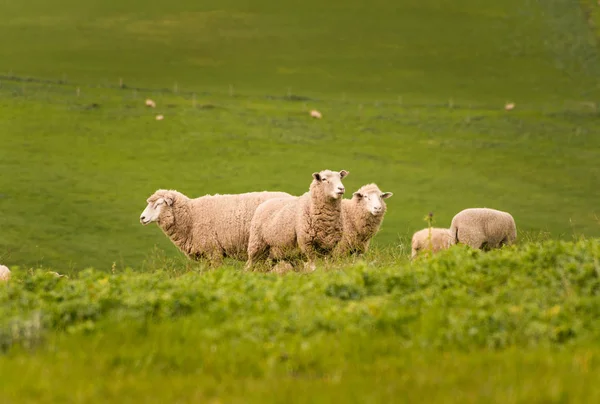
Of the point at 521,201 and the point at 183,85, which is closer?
the point at 521,201

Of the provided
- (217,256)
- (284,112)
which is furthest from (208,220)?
(284,112)

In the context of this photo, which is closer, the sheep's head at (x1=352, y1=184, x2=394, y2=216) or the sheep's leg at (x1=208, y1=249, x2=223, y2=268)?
the sheep's head at (x1=352, y1=184, x2=394, y2=216)

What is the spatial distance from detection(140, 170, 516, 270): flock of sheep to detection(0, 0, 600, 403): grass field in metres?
1.05

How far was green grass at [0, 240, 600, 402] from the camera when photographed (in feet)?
18.8

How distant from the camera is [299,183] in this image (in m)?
40.6

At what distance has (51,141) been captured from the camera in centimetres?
4391

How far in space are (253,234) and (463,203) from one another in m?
26.2

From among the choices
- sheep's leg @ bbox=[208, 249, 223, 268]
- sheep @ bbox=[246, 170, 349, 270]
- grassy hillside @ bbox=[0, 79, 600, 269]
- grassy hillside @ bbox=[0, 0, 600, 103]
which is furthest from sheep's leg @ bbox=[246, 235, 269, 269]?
grassy hillside @ bbox=[0, 0, 600, 103]

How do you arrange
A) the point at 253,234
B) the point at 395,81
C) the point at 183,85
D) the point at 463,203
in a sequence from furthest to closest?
the point at 395,81 → the point at 183,85 → the point at 463,203 → the point at 253,234

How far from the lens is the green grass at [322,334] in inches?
225

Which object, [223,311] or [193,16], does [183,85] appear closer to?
[193,16]

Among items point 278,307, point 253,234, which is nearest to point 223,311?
point 278,307

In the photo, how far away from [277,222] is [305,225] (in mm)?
673

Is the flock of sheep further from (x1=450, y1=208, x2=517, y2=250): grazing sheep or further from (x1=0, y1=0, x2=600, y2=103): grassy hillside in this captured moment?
(x1=0, y1=0, x2=600, y2=103): grassy hillside
